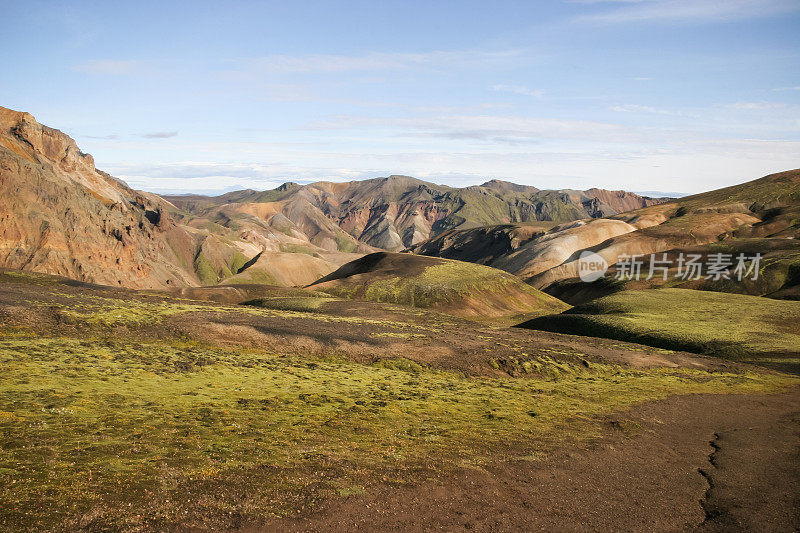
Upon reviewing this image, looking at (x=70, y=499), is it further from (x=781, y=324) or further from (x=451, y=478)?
(x=781, y=324)

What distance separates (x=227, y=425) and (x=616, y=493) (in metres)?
18.8

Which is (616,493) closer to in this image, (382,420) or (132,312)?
(382,420)

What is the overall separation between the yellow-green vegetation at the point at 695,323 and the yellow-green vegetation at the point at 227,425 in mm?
20745

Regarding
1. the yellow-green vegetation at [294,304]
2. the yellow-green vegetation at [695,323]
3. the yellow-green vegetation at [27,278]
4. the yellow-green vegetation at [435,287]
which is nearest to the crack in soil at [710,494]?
the yellow-green vegetation at [695,323]

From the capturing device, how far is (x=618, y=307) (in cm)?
9075

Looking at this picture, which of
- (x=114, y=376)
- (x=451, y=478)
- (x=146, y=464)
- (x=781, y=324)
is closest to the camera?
(x=146, y=464)

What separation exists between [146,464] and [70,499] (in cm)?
332

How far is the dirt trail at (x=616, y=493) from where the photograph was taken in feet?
59.7

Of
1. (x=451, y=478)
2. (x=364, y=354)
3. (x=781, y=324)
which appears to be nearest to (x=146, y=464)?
(x=451, y=478)

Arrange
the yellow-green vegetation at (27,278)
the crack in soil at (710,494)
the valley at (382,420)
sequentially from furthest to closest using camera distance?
the yellow-green vegetation at (27,278) < the crack in soil at (710,494) < the valley at (382,420)

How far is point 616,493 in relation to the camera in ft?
71.6

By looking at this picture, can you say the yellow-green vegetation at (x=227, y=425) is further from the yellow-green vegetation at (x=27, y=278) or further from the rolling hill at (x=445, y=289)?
the rolling hill at (x=445, y=289)

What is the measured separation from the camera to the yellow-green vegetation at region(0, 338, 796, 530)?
16703 millimetres

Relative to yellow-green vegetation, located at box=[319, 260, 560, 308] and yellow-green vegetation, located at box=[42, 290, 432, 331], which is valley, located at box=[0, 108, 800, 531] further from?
yellow-green vegetation, located at box=[319, 260, 560, 308]
